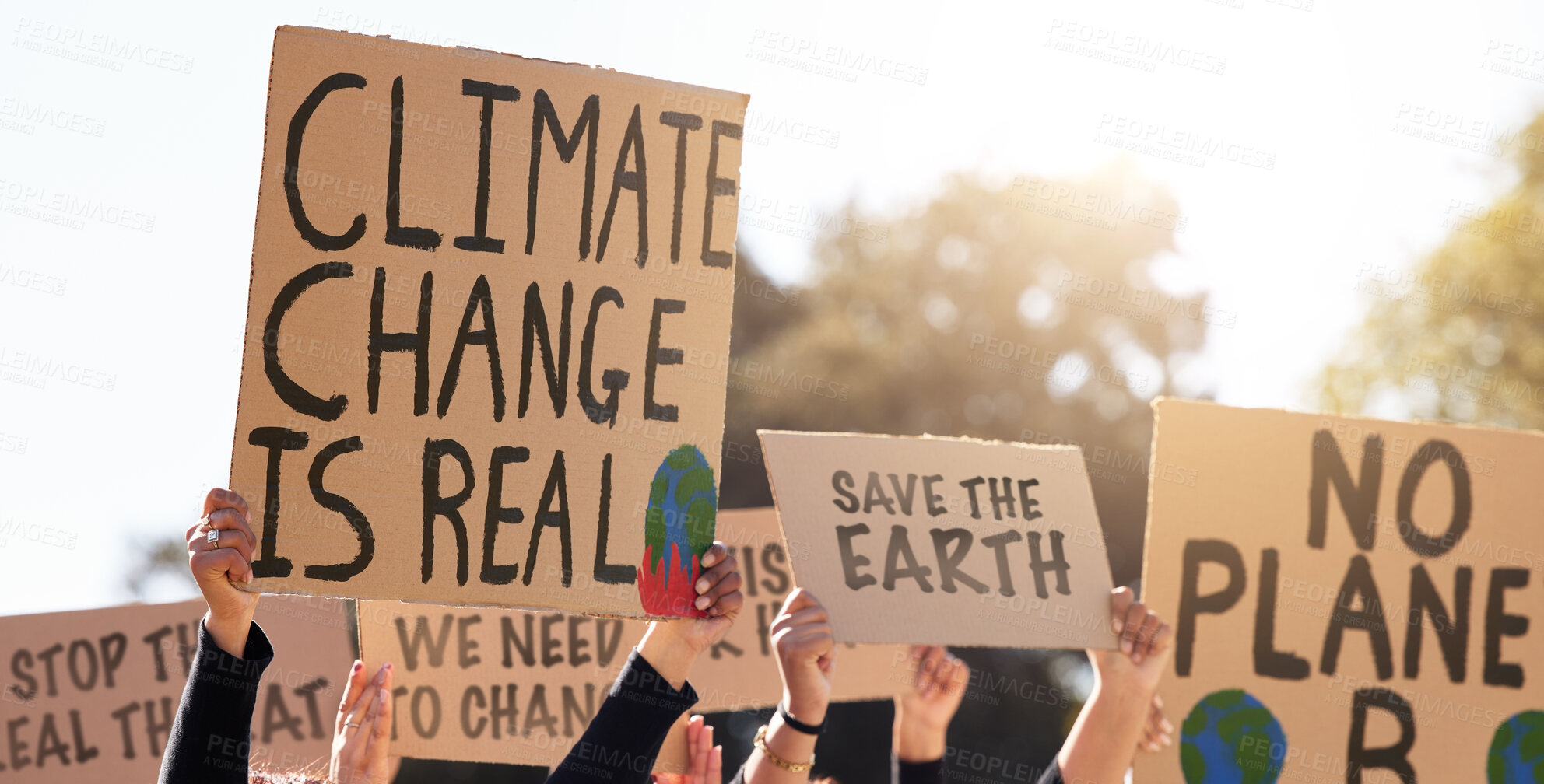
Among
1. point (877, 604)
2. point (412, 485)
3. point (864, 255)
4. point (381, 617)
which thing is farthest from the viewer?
point (864, 255)

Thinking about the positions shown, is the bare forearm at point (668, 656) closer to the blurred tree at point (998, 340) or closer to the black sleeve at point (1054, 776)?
the black sleeve at point (1054, 776)

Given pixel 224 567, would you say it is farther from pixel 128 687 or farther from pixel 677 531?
pixel 128 687

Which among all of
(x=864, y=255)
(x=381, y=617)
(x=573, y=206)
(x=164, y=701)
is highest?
(x=864, y=255)

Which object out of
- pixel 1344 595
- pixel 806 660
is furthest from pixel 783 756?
pixel 1344 595

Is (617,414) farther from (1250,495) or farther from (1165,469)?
(1250,495)

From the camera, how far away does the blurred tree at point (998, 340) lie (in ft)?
47.3

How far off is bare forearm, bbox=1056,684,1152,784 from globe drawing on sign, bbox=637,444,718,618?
1.07m

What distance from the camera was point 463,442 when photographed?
8.88 ft

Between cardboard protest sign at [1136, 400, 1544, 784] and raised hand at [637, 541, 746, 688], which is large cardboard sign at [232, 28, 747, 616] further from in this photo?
cardboard protest sign at [1136, 400, 1544, 784]

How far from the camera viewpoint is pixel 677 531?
279 cm

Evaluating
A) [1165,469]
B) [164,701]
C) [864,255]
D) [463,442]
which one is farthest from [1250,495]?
[864,255]

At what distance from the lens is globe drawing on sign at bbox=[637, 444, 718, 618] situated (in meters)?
2.75

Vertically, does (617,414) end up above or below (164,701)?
above

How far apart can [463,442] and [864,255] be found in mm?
14900
